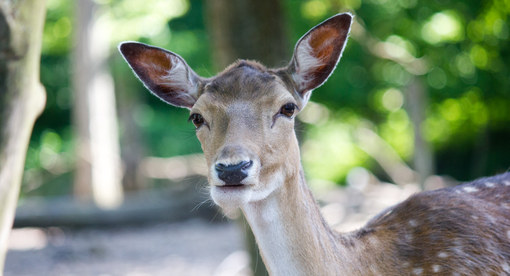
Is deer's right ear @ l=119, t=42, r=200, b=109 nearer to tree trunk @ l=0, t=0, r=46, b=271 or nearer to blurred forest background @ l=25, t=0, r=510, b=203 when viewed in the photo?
blurred forest background @ l=25, t=0, r=510, b=203

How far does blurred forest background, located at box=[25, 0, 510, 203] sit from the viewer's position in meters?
8.95

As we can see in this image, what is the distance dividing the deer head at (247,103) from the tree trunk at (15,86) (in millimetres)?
746

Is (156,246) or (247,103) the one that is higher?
(247,103)

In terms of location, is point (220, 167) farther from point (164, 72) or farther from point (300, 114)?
point (300, 114)

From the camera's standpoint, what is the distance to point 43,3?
4.32 metres

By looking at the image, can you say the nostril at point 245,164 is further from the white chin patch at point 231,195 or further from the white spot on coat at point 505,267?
the white spot on coat at point 505,267

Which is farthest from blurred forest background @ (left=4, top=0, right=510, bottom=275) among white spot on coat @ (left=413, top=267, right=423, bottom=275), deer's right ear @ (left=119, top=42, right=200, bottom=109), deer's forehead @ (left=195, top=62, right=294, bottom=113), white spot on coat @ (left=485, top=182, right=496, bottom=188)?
white spot on coat @ (left=485, top=182, right=496, bottom=188)

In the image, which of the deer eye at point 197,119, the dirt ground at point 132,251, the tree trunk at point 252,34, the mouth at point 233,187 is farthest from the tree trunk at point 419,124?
the mouth at point 233,187

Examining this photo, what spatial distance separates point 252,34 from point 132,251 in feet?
20.6

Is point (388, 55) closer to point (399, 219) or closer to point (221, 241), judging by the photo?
point (221, 241)

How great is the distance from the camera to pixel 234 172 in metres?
3.16

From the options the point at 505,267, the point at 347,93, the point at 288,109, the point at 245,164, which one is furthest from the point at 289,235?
Answer: the point at 347,93

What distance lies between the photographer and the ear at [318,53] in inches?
146

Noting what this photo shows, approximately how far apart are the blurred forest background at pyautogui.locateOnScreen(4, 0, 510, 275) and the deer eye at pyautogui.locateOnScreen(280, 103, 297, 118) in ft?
2.49
